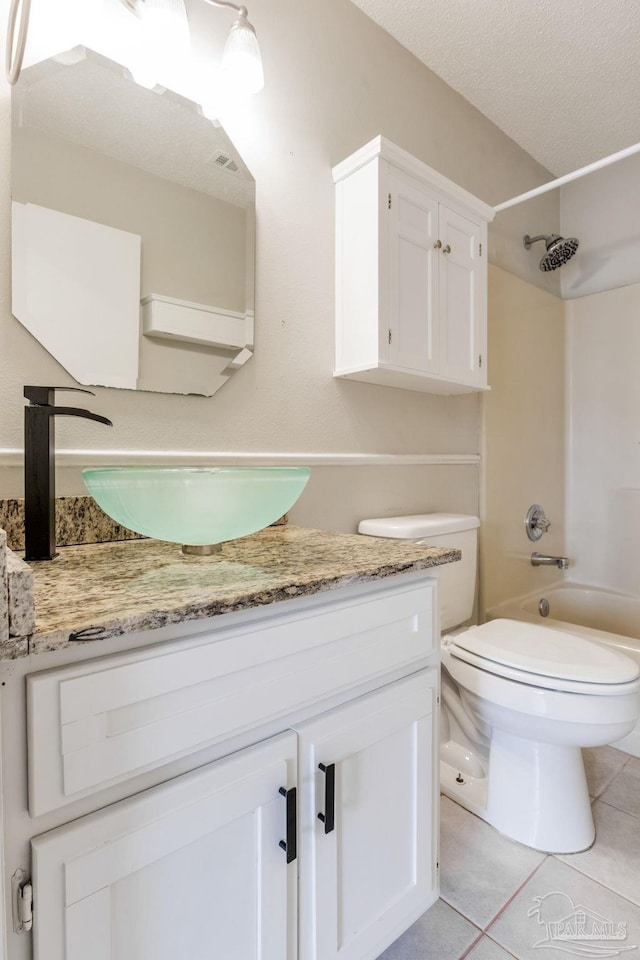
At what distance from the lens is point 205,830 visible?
0.64 meters

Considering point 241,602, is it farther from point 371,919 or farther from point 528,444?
point 528,444

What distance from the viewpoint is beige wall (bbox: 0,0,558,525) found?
111 cm

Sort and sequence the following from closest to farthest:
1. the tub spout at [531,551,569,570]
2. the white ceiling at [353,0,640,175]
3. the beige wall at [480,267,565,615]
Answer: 1. the white ceiling at [353,0,640,175]
2. the beige wall at [480,267,565,615]
3. the tub spout at [531,551,569,570]

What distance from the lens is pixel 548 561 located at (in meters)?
2.31

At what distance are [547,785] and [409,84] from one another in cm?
225

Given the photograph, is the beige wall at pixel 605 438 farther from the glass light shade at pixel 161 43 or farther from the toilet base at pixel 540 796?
the glass light shade at pixel 161 43

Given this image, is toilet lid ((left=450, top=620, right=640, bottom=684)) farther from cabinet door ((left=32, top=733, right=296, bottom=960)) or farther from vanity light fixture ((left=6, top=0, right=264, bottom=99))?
vanity light fixture ((left=6, top=0, right=264, bottom=99))

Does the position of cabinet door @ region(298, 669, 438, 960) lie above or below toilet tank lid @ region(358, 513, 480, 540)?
below

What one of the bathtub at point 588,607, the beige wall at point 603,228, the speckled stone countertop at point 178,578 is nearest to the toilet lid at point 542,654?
the speckled stone countertop at point 178,578

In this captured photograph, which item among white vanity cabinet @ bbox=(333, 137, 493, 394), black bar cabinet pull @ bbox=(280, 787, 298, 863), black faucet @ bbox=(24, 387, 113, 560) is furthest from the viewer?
white vanity cabinet @ bbox=(333, 137, 493, 394)

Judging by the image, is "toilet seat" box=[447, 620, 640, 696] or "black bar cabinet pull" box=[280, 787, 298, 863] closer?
"black bar cabinet pull" box=[280, 787, 298, 863]

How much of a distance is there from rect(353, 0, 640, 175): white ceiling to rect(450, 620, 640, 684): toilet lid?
1937mm

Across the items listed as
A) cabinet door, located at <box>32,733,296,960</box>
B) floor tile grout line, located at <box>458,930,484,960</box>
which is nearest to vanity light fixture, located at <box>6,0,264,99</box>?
cabinet door, located at <box>32,733,296,960</box>

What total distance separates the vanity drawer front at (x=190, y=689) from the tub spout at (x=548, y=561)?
1682 mm
